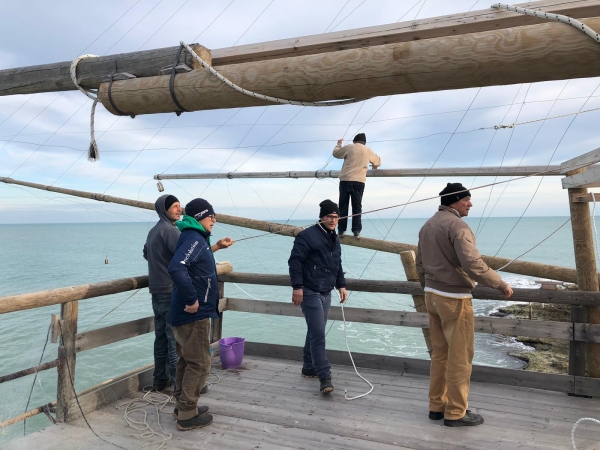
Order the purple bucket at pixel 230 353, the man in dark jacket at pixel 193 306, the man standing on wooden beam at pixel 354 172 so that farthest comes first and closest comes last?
the man standing on wooden beam at pixel 354 172
the purple bucket at pixel 230 353
the man in dark jacket at pixel 193 306

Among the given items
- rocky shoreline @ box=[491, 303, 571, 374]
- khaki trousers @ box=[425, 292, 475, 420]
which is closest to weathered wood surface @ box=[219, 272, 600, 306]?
khaki trousers @ box=[425, 292, 475, 420]

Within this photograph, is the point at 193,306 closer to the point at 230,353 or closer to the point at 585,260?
the point at 230,353

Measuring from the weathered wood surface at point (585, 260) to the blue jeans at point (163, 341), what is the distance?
12.8 feet

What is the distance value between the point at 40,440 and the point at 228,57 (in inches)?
122

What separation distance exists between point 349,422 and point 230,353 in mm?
1786

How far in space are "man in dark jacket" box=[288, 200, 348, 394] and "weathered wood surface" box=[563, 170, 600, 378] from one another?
2406mm

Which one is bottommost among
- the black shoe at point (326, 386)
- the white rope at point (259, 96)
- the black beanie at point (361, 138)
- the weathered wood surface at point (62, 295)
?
the black shoe at point (326, 386)

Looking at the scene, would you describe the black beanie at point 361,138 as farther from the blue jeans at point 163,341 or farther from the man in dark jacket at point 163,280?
the blue jeans at point 163,341

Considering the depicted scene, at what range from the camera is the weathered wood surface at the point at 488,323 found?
13.2ft

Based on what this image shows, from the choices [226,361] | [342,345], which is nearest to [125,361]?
[342,345]

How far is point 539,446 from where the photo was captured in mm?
3137

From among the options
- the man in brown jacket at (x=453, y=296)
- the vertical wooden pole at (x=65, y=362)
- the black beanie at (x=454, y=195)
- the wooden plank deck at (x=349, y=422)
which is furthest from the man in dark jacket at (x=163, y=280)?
the black beanie at (x=454, y=195)

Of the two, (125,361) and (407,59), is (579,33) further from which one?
(125,361)

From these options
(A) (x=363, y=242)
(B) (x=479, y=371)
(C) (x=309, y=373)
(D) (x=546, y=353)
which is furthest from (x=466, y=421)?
(D) (x=546, y=353)
